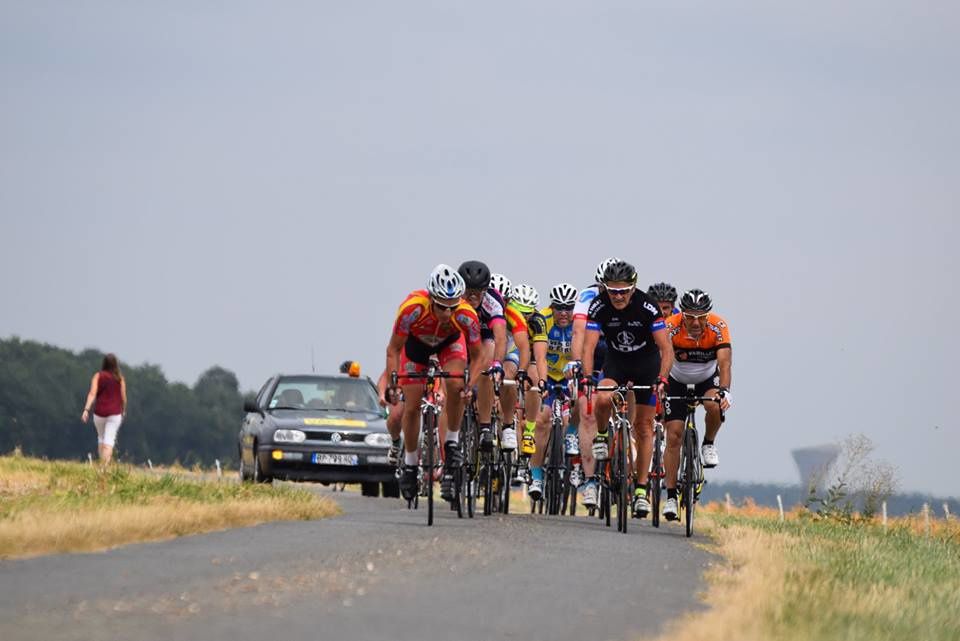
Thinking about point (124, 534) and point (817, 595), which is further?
point (124, 534)

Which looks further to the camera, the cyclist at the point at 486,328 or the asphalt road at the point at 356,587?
the cyclist at the point at 486,328

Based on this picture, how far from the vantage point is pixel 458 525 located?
1689cm

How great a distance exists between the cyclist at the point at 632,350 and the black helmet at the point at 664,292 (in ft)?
7.12

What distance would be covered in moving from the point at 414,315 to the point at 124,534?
12.3 feet

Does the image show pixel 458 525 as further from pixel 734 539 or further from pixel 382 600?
pixel 382 600

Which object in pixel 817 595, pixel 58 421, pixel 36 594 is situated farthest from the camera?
pixel 58 421

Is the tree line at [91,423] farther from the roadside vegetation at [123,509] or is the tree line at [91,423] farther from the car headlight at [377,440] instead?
the roadside vegetation at [123,509]

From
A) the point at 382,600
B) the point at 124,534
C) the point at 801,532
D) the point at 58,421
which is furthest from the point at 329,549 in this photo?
the point at 58,421

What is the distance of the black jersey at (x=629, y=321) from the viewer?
17297 millimetres

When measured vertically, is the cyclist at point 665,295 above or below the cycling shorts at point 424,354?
above

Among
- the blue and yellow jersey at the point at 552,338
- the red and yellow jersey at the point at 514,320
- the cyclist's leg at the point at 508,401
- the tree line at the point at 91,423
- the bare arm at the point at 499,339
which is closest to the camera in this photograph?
the bare arm at the point at 499,339

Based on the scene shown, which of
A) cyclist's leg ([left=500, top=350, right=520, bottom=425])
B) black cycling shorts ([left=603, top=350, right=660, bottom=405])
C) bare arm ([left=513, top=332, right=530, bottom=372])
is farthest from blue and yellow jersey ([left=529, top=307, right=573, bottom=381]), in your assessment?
black cycling shorts ([left=603, top=350, right=660, bottom=405])

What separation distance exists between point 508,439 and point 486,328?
1418mm

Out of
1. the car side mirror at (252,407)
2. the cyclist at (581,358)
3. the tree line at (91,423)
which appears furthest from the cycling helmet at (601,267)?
the tree line at (91,423)
